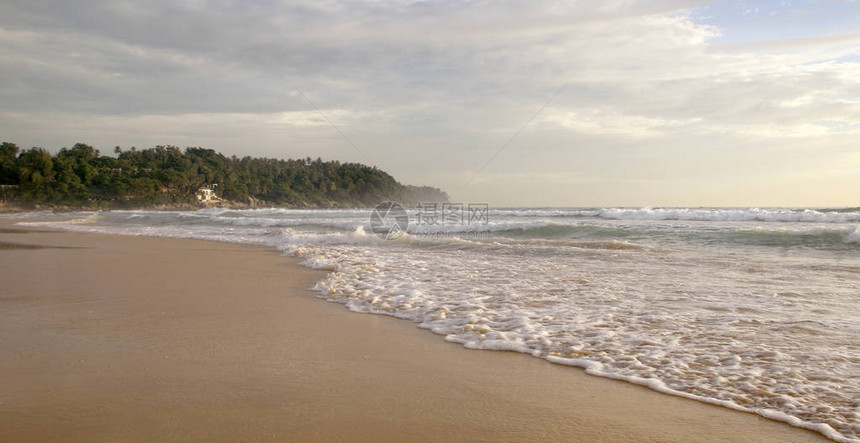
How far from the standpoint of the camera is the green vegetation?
190 ft

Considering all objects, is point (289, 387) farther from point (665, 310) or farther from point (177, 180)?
point (177, 180)

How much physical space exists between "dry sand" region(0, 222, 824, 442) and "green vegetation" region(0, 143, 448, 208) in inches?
2515

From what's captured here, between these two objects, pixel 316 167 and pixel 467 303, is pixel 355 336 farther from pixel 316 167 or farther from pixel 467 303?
pixel 316 167

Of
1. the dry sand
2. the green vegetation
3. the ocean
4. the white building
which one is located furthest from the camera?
the white building

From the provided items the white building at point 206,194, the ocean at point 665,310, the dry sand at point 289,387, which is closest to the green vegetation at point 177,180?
the white building at point 206,194

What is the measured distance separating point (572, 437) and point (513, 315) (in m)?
2.26

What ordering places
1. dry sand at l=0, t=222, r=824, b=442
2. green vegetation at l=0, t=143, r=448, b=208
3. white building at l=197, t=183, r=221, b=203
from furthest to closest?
1. white building at l=197, t=183, r=221, b=203
2. green vegetation at l=0, t=143, r=448, b=208
3. dry sand at l=0, t=222, r=824, b=442

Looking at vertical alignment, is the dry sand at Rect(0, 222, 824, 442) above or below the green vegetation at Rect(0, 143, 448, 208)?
below

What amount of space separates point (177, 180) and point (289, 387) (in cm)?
7417

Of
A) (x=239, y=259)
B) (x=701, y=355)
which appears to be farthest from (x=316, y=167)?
(x=701, y=355)

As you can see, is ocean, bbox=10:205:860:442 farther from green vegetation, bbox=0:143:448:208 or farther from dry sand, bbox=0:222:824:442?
green vegetation, bbox=0:143:448:208

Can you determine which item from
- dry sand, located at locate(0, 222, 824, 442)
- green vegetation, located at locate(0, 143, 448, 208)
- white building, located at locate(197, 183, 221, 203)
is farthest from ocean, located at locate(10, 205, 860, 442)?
white building, located at locate(197, 183, 221, 203)

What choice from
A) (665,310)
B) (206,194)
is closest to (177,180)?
(206,194)

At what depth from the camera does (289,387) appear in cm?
261
